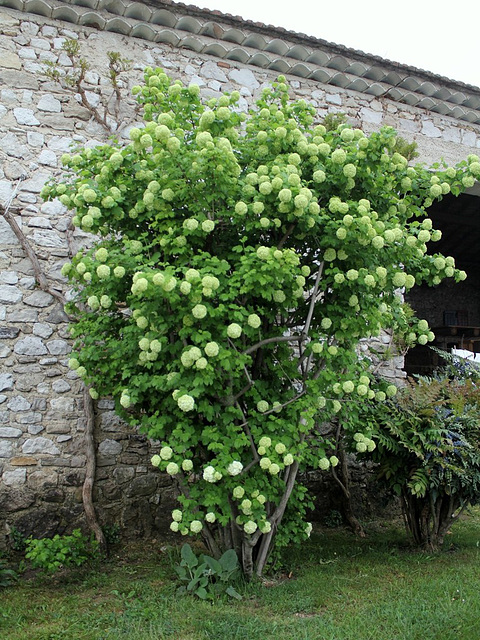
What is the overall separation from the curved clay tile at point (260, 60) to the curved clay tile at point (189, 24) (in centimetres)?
64

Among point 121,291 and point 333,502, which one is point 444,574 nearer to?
point 333,502

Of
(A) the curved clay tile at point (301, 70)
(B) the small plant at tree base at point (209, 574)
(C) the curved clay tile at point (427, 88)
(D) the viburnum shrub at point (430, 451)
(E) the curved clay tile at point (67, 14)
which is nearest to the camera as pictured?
(B) the small plant at tree base at point (209, 574)

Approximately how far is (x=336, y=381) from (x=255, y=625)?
155 centimetres

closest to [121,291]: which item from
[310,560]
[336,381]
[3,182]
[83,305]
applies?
[83,305]

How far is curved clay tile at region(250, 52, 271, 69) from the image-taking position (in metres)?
5.79

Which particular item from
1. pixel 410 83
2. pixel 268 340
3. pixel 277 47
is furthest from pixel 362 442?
pixel 410 83

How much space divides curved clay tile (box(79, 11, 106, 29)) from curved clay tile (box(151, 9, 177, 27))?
51cm

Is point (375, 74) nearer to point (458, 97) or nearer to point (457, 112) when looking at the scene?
point (458, 97)

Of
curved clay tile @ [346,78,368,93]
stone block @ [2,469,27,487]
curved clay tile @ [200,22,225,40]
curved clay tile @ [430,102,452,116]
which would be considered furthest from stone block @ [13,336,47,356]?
curved clay tile @ [430,102,452,116]

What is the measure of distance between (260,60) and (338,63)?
0.94m

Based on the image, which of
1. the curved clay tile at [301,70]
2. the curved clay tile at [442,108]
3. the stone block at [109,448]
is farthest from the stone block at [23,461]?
the curved clay tile at [442,108]

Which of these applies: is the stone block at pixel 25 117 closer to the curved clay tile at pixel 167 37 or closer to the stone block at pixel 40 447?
the curved clay tile at pixel 167 37

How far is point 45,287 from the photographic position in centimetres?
472

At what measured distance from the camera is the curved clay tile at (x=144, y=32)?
531cm
